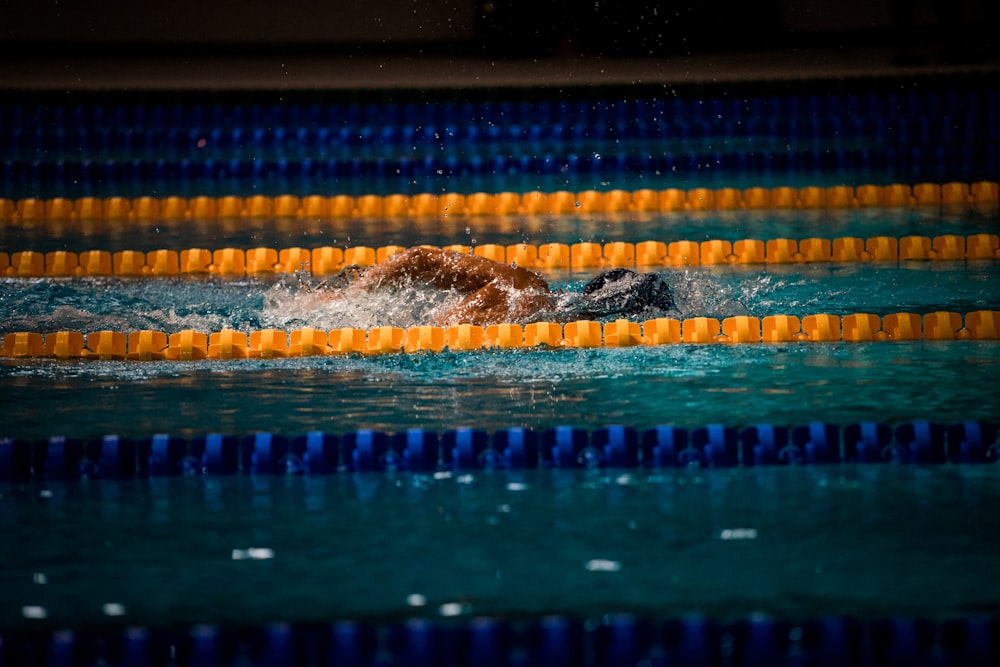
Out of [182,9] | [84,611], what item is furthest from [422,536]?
[182,9]

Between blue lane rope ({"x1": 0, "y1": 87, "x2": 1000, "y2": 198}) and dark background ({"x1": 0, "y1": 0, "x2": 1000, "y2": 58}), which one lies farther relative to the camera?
dark background ({"x1": 0, "y1": 0, "x2": 1000, "y2": 58})

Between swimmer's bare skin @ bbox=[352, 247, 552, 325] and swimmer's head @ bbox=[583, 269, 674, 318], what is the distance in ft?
0.73

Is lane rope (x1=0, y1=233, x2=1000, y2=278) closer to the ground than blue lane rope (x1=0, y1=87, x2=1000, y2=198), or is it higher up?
closer to the ground

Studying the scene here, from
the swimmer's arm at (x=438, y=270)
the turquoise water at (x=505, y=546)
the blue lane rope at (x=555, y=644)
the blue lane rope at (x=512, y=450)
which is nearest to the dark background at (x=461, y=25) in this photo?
the swimmer's arm at (x=438, y=270)

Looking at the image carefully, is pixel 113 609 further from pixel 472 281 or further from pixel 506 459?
pixel 472 281

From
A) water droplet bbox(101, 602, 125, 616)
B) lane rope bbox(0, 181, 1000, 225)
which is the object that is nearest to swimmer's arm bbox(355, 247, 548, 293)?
lane rope bbox(0, 181, 1000, 225)

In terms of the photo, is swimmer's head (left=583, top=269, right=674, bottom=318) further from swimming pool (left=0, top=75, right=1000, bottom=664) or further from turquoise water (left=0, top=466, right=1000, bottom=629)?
turquoise water (left=0, top=466, right=1000, bottom=629)

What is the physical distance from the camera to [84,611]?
3.00 meters

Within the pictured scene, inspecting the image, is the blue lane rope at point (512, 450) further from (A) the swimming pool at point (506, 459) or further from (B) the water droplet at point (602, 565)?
(B) the water droplet at point (602, 565)

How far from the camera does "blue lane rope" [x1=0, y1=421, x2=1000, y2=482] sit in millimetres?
4172

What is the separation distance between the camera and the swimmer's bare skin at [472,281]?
5941 mm

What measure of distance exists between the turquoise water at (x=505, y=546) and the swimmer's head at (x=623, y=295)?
6.37 ft

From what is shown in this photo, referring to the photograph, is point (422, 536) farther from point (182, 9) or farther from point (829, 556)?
point (182, 9)

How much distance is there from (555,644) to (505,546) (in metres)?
0.78
